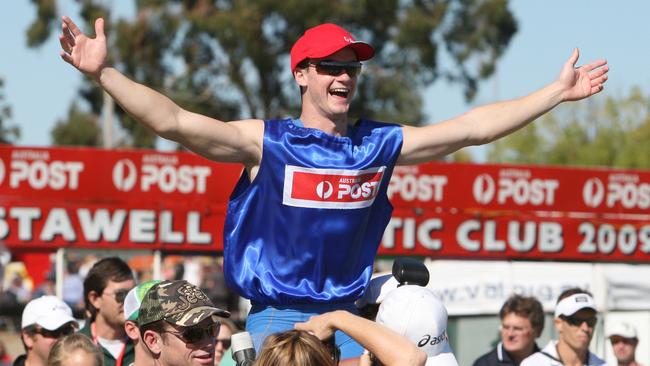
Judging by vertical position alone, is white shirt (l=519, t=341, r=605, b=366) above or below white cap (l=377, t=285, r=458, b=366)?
below

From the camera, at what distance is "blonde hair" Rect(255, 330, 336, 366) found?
3.86 meters

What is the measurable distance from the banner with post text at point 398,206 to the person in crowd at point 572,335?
645 cm

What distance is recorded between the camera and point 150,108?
4.65 metres

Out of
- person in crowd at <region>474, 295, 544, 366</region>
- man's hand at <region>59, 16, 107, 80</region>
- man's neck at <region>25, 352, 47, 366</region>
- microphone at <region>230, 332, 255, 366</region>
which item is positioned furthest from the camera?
person in crowd at <region>474, 295, 544, 366</region>

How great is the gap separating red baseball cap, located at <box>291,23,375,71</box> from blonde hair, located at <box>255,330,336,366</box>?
54.7 inches

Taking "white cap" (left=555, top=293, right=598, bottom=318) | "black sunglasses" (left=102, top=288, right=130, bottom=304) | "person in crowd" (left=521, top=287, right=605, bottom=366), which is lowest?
"person in crowd" (left=521, top=287, right=605, bottom=366)

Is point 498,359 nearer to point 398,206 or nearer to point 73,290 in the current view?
point 398,206

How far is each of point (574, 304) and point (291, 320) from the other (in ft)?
10.8

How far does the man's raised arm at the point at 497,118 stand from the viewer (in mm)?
5227

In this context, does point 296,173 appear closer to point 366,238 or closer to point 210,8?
point 366,238

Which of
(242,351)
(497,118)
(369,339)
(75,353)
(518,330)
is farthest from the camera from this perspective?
(518,330)

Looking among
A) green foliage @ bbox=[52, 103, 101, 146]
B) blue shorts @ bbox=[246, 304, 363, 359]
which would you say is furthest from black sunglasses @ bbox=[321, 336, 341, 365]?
green foliage @ bbox=[52, 103, 101, 146]

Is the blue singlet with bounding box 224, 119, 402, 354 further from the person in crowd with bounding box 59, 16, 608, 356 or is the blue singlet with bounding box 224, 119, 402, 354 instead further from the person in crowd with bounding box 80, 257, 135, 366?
the person in crowd with bounding box 80, 257, 135, 366

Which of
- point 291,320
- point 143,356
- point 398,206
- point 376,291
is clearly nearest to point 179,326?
point 143,356
